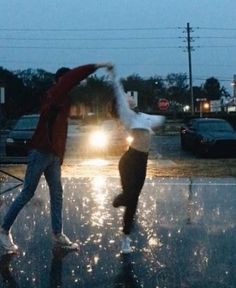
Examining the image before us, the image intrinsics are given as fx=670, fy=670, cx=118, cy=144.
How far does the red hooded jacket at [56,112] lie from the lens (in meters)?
6.48

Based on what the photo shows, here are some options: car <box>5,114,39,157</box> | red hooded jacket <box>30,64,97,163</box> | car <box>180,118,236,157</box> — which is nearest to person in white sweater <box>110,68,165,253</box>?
red hooded jacket <box>30,64,97,163</box>

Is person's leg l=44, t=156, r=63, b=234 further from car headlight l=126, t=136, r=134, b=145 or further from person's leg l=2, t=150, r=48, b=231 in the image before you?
car headlight l=126, t=136, r=134, b=145

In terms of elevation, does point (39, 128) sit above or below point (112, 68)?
below

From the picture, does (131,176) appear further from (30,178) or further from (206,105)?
(206,105)

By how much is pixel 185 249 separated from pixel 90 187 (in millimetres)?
5155

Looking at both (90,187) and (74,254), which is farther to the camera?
(90,187)

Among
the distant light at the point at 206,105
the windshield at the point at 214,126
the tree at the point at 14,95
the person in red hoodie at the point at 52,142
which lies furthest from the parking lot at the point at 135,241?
the tree at the point at 14,95

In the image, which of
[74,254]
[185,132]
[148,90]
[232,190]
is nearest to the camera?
[74,254]

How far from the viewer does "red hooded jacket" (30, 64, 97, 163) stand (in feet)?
21.3

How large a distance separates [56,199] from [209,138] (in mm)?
18698

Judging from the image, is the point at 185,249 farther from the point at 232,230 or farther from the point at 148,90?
the point at 148,90

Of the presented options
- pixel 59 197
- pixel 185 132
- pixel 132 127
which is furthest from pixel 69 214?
pixel 185 132

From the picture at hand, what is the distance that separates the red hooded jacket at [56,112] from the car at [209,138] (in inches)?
728

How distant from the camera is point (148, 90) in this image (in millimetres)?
113188
